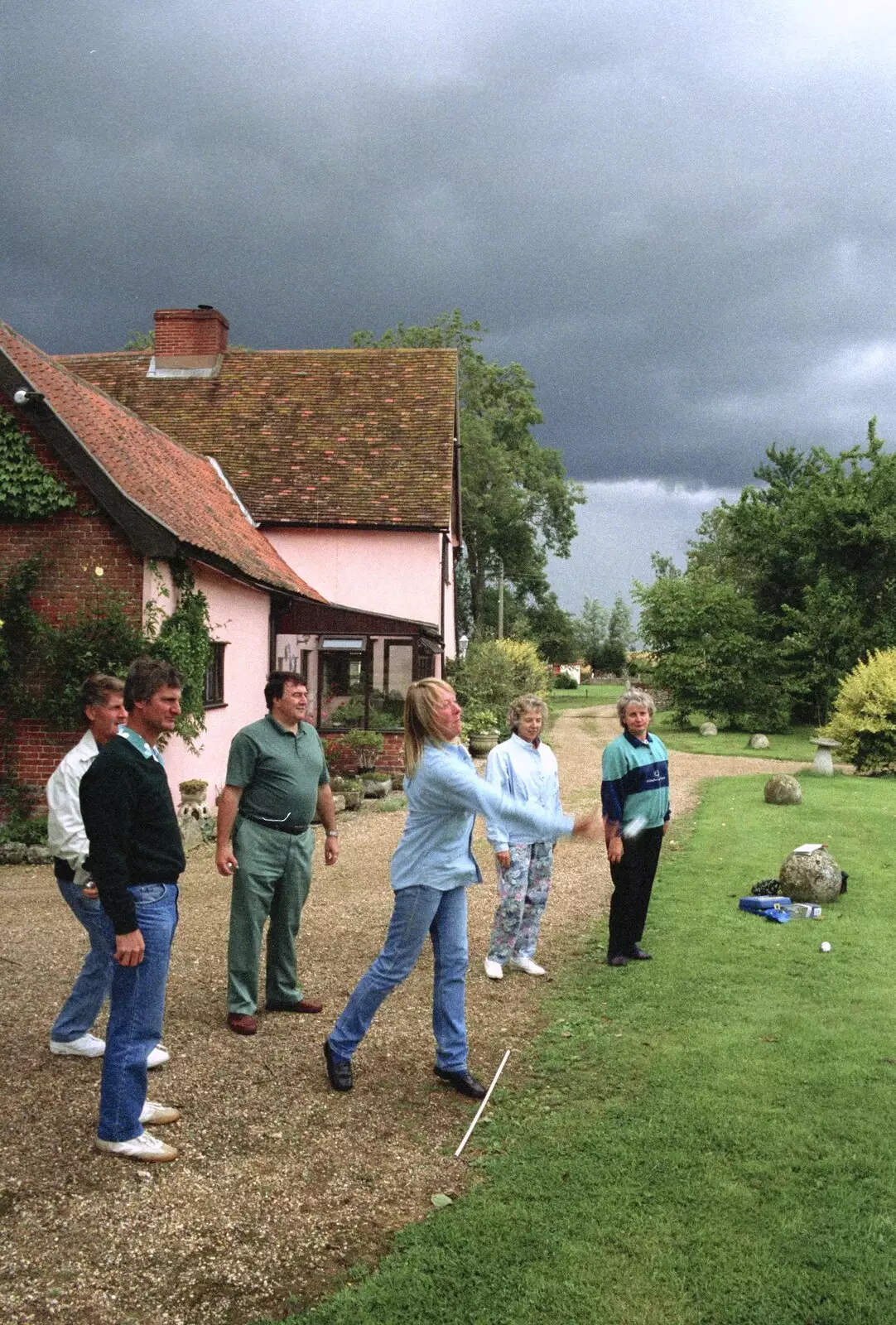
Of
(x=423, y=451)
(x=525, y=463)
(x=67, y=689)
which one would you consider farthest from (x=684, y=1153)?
(x=525, y=463)

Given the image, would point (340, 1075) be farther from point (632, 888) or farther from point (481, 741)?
point (481, 741)

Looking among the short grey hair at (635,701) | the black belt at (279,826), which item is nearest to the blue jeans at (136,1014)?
the black belt at (279,826)

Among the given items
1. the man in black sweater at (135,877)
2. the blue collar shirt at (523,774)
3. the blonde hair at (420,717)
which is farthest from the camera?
the blue collar shirt at (523,774)

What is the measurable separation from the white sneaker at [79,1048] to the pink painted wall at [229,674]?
7.58 m

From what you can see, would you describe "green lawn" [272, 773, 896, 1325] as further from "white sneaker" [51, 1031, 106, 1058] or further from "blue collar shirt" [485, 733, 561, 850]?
"white sneaker" [51, 1031, 106, 1058]

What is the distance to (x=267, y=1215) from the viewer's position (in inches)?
157

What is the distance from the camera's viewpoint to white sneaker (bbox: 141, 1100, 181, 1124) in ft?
15.6

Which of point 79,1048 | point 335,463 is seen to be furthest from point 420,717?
point 335,463

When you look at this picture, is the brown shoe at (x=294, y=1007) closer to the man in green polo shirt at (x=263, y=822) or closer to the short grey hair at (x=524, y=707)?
the man in green polo shirt at (x=263, y=822)

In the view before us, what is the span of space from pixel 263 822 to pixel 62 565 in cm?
774

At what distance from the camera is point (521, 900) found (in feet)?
23.8

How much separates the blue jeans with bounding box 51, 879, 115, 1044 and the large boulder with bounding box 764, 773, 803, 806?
13414mm

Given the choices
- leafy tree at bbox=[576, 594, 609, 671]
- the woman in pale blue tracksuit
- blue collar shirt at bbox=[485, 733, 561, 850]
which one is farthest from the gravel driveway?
leafy tree at bbox=[576, 594, 609, 671]

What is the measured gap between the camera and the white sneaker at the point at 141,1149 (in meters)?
4.39
